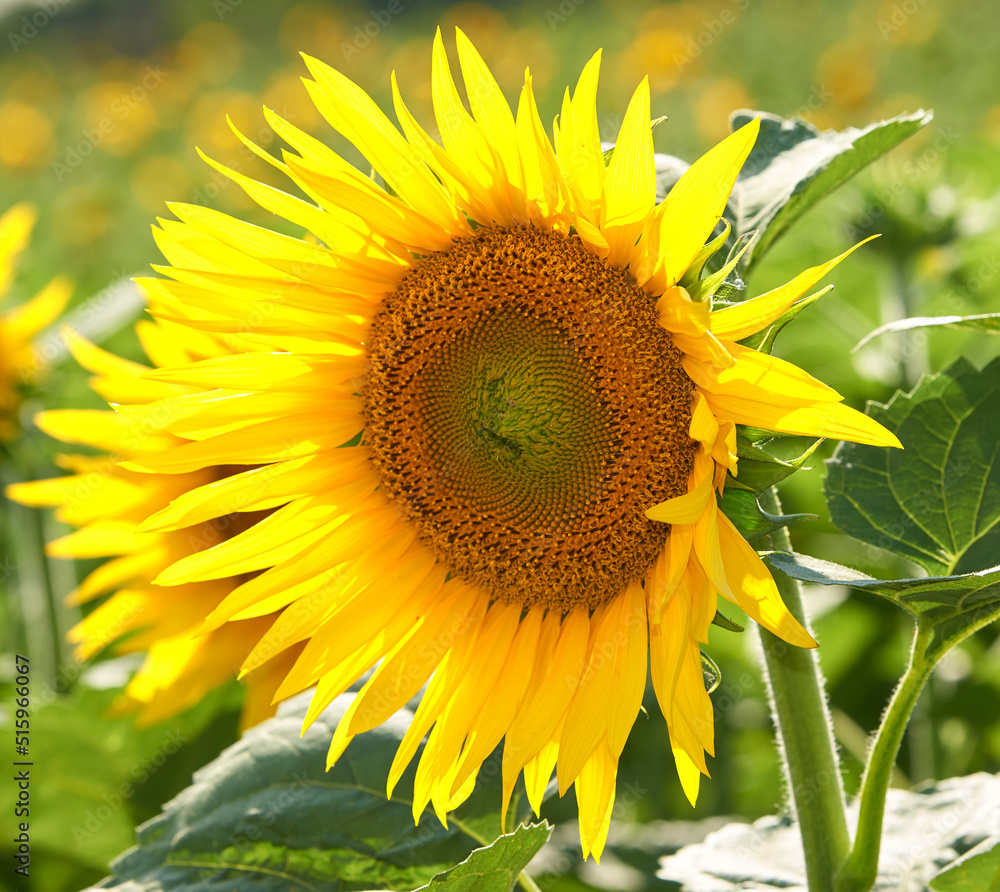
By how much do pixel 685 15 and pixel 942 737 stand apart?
7.09m

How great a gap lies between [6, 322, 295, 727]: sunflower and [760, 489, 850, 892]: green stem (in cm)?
110

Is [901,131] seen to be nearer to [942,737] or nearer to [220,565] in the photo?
[220,565]

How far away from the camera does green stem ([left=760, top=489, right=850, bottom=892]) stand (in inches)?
49.3

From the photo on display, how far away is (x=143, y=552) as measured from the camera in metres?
2.13

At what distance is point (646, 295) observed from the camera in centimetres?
121

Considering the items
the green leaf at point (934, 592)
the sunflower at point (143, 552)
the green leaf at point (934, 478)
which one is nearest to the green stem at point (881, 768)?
the green leaf at point (934, 592)

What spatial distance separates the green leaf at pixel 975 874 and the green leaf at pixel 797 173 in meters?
0.74

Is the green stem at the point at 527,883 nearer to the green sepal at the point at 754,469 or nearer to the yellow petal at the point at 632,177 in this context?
the green sepal at the point at 754,469

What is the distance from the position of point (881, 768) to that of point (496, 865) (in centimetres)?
46

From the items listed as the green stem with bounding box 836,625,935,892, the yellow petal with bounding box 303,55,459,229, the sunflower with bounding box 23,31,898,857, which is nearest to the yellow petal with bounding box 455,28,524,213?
the sunflower with bounding box 23,31,898,857

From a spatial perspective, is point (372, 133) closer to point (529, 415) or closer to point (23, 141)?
point (529, 415)

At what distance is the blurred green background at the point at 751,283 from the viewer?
219cm

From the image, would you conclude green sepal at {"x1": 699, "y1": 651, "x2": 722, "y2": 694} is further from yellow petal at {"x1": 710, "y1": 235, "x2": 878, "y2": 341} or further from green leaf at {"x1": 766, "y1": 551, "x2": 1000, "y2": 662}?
yellow petal at {"x1": 710, "y1": 235, "x2": 878, "y2": 341}

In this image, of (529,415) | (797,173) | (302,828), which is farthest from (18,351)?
(797,173)
